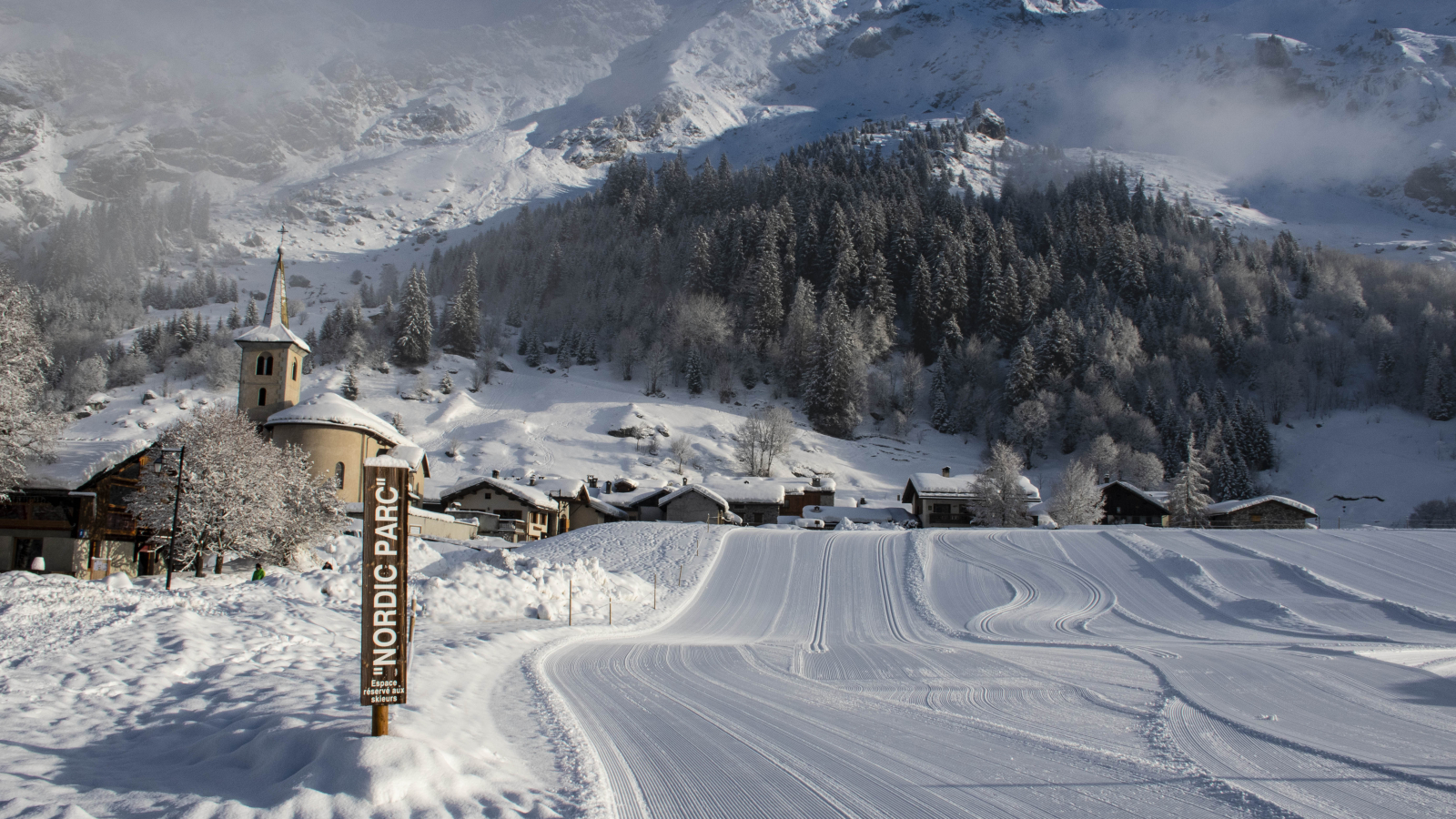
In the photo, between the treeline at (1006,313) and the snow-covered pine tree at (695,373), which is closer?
the treeline at (1006,313)

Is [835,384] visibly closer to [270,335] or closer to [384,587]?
[270,335]

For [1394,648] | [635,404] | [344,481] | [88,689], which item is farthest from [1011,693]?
[635,404]

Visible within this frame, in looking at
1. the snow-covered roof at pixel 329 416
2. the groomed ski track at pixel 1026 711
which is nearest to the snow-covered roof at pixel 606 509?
the snow-covered roof at pixel 329 416

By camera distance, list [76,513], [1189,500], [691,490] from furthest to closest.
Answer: [691,490] → [1189,500] → [76,513]

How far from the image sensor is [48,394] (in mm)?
94750

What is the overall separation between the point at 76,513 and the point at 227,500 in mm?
11473

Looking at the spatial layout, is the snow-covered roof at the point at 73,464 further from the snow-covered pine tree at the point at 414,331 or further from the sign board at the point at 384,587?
the snow-covered pine tree at the point at 414,331

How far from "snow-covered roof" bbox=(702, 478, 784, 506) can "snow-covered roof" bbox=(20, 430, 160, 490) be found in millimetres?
48135

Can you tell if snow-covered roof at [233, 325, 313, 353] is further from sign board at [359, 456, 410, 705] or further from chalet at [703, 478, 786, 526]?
sign board at [359, 456, 410, 705]

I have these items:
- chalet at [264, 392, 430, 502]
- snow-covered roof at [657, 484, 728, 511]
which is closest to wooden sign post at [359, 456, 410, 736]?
chalet at [264, 392, 430, 502]

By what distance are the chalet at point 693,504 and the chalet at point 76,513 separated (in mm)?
40491

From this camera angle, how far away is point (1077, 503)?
218ft

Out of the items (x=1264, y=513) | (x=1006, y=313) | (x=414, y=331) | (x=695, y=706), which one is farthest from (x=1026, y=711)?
(x=1006, y=313)

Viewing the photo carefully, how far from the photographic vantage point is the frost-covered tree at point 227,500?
27.6 metres
